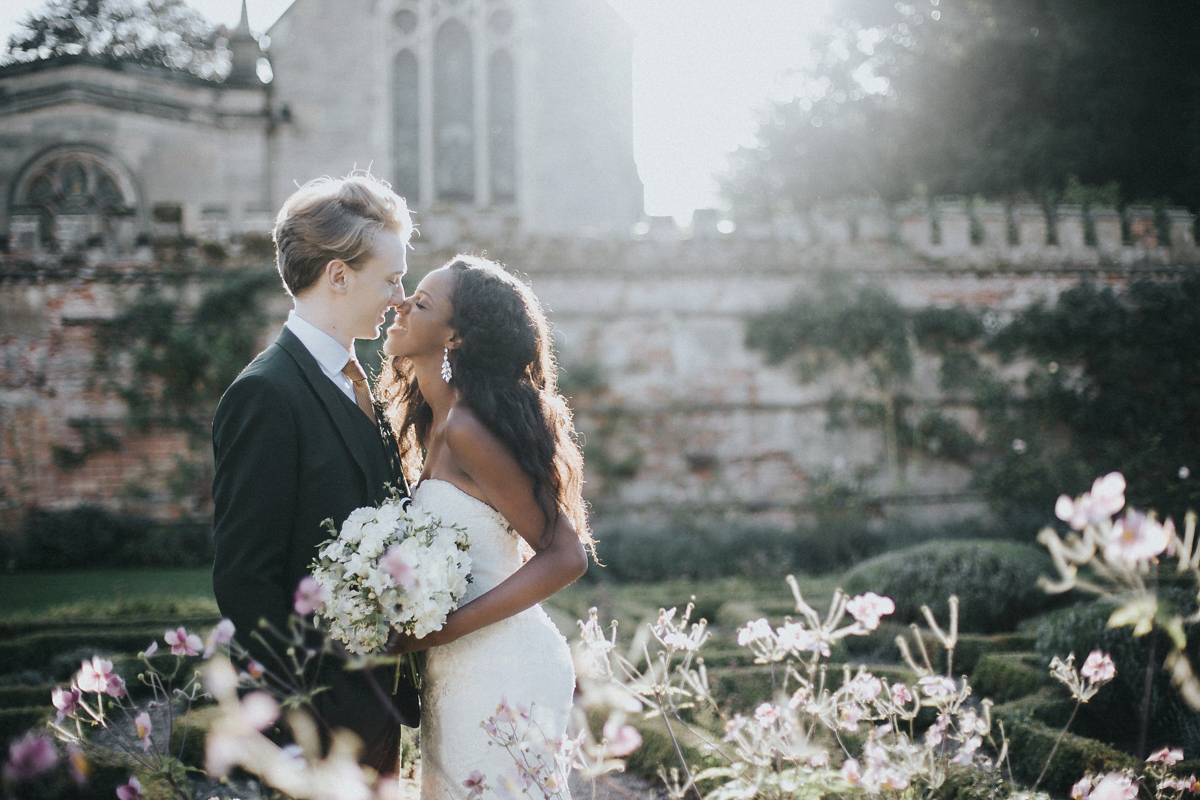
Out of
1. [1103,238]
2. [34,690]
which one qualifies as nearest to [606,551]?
[34,690]

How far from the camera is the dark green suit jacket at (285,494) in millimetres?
1988

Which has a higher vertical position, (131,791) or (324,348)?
(324,348)

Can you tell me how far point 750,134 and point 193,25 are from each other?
46.6 feet

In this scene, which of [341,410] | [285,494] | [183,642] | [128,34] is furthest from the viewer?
[128,34]

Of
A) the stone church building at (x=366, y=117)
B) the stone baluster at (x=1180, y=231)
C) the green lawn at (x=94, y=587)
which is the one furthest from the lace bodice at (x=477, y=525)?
the stone baluster at (x=1180, y=231)

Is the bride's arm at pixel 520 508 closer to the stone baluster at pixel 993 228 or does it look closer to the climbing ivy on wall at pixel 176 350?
the climbing ivy on wall at pixel 176 350

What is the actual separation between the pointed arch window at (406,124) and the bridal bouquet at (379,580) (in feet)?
42.8

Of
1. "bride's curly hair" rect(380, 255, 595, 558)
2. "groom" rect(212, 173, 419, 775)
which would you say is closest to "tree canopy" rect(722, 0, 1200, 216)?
"bride's curly hair" rect(380, 255, 595, 558)

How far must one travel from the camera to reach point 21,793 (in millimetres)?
3717

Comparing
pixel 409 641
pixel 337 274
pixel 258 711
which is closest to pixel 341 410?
pixel 337 274

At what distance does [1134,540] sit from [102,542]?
35.5 ft

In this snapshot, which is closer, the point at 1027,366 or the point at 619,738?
the point at 619,738

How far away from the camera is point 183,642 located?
1803 millimetres

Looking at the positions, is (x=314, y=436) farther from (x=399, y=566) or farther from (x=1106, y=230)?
(x=1106, y=230)
